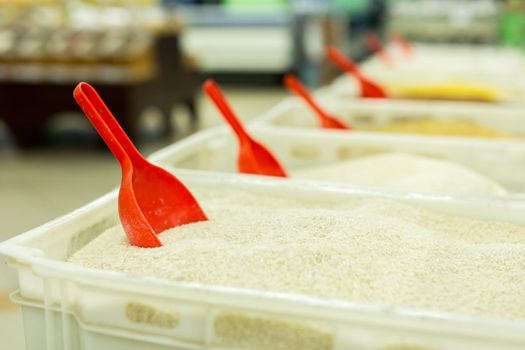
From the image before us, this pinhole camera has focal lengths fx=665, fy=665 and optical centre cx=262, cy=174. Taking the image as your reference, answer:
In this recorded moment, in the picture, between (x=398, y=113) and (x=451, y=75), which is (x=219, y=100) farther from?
(x=451, y=75)

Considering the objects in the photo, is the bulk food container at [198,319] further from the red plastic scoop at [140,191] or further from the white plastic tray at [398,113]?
the white plastic tray at [398,113]

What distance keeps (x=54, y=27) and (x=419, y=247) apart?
367 centimetres

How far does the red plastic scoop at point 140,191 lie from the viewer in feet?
2.70

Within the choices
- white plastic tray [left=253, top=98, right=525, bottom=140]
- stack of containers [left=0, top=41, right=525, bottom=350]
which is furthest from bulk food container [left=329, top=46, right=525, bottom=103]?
stack of containers [left=0, top=41, right=525, bottom=350]

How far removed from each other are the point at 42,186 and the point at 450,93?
6.93 ft

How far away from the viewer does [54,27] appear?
4.03 m

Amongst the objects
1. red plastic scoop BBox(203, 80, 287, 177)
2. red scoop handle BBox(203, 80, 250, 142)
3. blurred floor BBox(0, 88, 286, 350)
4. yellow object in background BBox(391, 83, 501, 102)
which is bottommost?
blurred floor BBox(0, 88, 286, 350)

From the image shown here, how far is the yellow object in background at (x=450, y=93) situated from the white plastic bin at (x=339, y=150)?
645 mm

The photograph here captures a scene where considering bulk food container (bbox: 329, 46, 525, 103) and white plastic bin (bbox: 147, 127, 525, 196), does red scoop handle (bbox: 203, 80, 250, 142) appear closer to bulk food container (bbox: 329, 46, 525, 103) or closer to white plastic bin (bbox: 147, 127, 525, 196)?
white plastic bin (bbox: 147, 127, 525, 196)

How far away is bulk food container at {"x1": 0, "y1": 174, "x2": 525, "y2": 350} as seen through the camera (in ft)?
1.85

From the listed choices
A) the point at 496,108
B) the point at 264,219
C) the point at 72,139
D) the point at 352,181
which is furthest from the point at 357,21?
the point at 264,219

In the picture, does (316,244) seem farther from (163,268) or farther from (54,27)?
(54,27)

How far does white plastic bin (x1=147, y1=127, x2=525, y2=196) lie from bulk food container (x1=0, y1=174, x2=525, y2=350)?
57cm

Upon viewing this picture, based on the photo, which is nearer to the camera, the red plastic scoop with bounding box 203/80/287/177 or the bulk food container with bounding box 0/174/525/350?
the bulk food container with bounding box 0/174/525/350
